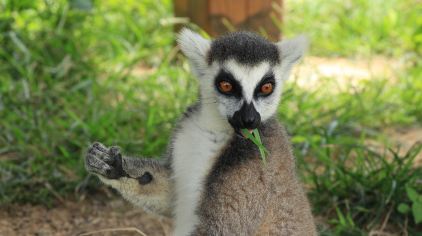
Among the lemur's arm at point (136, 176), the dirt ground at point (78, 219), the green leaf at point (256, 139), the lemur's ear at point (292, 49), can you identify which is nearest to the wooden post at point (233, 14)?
the dirt ground at point (78, 219)

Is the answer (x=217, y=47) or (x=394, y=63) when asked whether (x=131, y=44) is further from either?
(x=217, y=47)

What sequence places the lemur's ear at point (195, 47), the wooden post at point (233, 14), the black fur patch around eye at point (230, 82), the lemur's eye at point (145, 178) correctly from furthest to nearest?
the wooden post at point (233, 14) → the lemur's eye at point (145, 178) → the lemur's ear at point (195, 47) → the black fur patch around eye at point (230, 82)

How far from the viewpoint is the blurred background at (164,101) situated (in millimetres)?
4199

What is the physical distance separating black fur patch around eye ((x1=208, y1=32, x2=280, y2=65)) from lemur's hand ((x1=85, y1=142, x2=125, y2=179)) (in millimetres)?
690

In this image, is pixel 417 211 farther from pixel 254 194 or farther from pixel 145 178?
pixel 145 178

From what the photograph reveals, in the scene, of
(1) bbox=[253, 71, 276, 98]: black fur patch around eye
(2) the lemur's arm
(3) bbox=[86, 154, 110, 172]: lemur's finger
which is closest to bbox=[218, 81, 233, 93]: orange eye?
(1) bbox=[253, 71, 276, 98]: black fur patch around eye

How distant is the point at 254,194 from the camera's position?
301cm

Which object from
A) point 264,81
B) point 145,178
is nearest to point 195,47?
point 264,81

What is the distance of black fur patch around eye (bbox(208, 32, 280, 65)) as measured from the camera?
3.06 m

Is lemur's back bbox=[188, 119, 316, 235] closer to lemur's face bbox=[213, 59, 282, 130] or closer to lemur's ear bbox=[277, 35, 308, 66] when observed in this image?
lemur's face bbox=[213, 59, 282, 130]

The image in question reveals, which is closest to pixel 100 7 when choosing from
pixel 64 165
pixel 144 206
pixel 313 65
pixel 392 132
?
pixel 313 65

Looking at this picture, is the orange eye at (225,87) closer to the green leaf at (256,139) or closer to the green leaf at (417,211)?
the green leaf at (256,139)

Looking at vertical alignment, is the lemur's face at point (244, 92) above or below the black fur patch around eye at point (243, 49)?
below

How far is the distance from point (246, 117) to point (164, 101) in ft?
8.28
